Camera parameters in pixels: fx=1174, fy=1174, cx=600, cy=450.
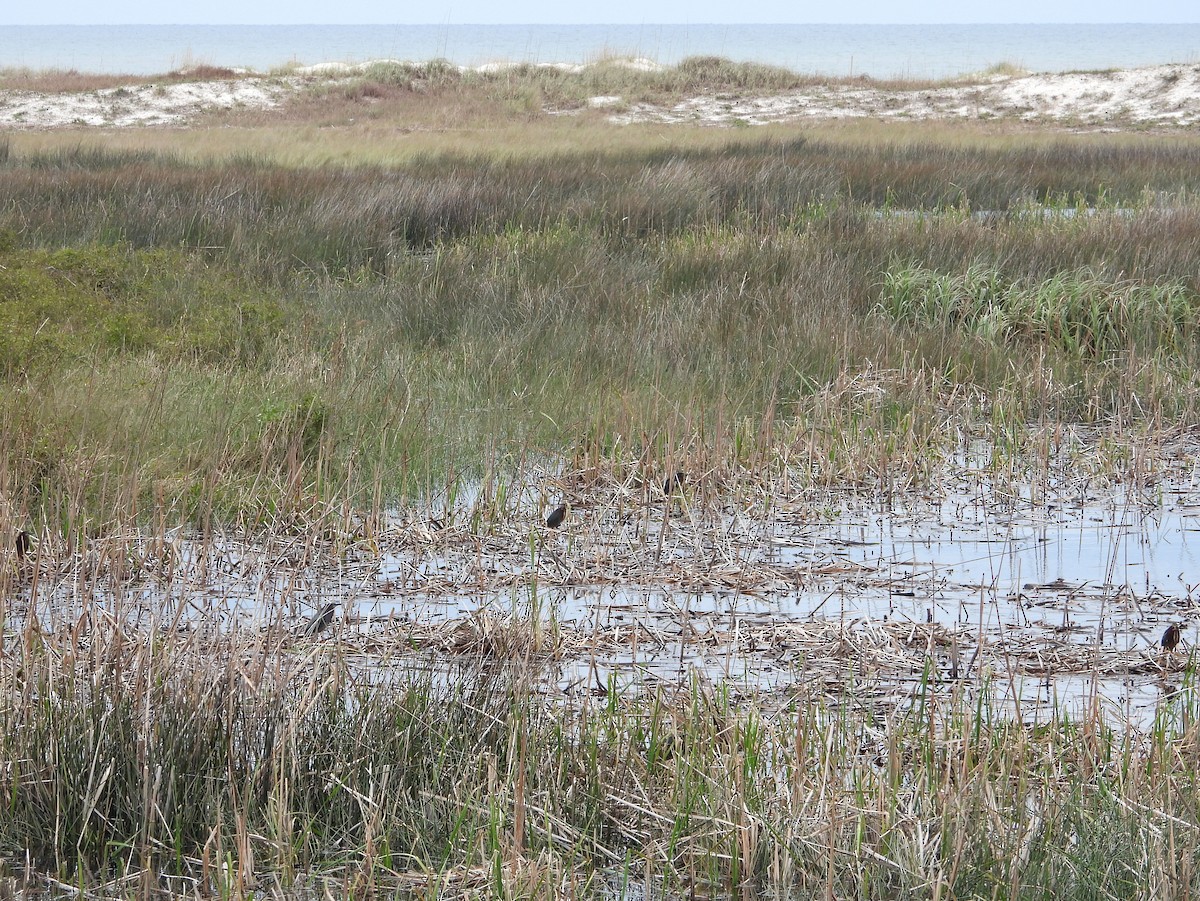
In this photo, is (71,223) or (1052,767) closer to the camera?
(1052,767)

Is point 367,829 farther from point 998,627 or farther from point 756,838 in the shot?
point 998,627

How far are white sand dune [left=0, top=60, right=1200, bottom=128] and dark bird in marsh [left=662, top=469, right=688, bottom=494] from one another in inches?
983

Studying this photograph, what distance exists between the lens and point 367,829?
1.93 meters

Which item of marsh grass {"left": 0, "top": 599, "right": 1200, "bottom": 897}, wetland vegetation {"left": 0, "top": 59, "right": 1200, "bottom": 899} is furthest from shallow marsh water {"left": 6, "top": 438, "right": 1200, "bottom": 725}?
marsh grass {"left": 0, "top": 599, "right": 1200, "bottom": 897}

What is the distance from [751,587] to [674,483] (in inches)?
36.1

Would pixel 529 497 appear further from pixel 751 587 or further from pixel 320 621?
pixel 320 621

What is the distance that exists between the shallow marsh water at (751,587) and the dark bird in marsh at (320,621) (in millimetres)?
33

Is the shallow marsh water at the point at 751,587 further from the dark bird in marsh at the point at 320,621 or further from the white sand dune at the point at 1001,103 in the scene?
the white sand dune at the point at 1001,103

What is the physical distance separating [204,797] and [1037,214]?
10.2 meters

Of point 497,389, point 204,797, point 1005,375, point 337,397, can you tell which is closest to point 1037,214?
point 1005,375

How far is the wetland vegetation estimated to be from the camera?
2.07 m

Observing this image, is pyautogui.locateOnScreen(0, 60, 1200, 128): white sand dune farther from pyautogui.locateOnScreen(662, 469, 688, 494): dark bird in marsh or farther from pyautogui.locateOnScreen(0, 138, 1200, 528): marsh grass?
pyautogui.locateOnScreen(662, 469, 688, 494): dark bird in marsh

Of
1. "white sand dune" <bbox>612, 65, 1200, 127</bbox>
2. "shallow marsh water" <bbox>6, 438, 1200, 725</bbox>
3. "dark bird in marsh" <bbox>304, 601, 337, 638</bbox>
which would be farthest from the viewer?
"white sand dune" <bbox>612, 65, 1200, 127</bbox>

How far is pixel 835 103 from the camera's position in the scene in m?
32.1
